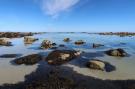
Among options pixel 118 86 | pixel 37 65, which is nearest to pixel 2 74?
pixel 37 65

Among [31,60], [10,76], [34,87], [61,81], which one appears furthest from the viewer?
[31,60]

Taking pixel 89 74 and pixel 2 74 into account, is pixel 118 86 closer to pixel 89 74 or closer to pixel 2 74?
pixel 89 74

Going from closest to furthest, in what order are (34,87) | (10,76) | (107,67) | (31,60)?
(34,87)
(10,76)
(107,67)
(31,60)

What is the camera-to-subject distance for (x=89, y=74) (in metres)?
25.8

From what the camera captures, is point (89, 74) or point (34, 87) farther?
point (89, 74)

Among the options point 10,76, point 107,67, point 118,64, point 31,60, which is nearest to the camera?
point 10,76

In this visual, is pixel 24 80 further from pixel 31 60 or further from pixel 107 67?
pixel 107 67

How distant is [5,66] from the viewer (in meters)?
31.1

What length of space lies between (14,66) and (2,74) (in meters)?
4.60

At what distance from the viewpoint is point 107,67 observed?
29.9m

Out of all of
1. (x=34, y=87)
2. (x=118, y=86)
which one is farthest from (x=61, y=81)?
(x=118, y=86)

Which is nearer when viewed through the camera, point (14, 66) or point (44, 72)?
point (44, 72)

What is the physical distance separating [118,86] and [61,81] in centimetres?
701

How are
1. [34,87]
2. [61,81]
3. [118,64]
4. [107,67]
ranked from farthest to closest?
[118,64], [107,67], [61,81], [34,87]
